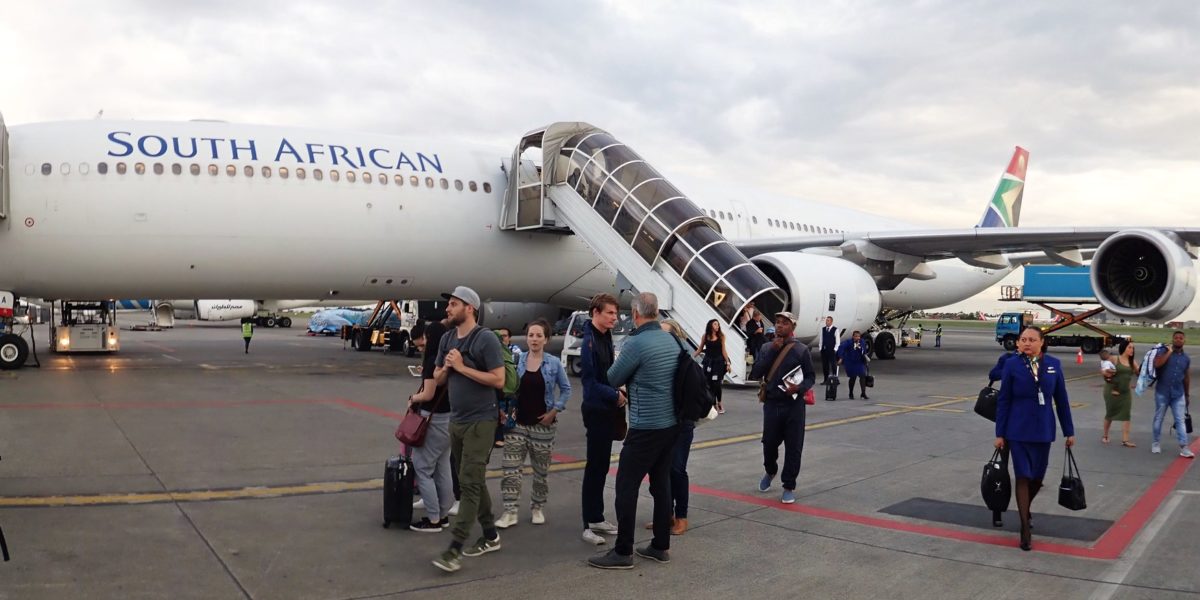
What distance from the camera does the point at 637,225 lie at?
45.2ft

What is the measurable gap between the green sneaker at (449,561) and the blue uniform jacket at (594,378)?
1.27m

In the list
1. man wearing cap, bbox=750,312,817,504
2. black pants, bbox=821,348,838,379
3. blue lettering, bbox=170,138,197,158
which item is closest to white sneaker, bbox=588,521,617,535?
man wearing cap, bbox=750,312,817,504

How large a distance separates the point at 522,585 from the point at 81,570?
228 cm

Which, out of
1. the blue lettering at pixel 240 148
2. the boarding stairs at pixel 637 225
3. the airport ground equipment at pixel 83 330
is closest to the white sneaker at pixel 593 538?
the boarding stairs at pixel 637 225

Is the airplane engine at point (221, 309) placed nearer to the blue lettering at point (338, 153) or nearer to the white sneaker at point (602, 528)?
the blue lettering at point (338, 153)

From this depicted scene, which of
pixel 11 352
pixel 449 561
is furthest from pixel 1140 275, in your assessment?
pixel 11 352

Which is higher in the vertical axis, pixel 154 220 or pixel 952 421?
pixel 154 220

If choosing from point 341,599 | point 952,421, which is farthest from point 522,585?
point 952,421

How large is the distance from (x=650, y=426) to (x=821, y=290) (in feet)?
34.8

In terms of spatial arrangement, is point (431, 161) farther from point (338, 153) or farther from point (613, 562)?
point (613, 562)

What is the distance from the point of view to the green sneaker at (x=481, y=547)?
4961 millimetres

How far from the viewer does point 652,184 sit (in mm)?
13961

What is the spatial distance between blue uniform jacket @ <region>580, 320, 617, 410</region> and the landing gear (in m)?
13.8

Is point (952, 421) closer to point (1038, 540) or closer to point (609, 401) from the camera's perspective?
point (1038, 540)
